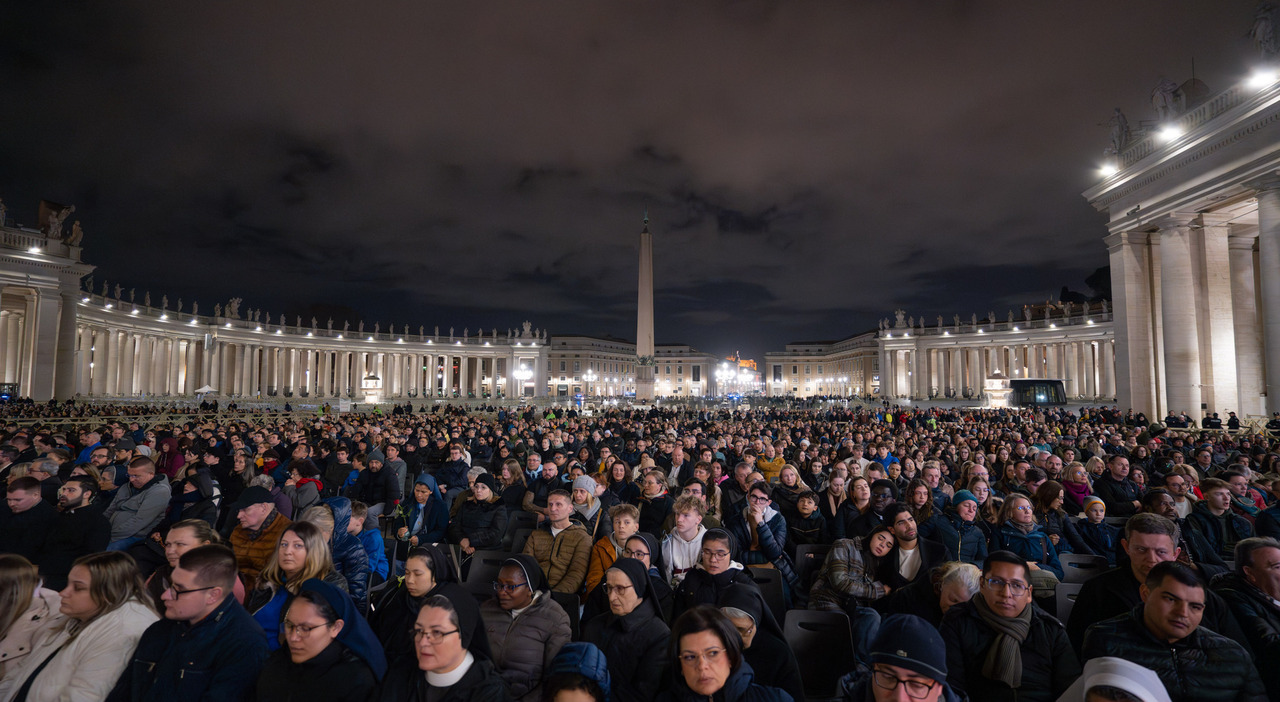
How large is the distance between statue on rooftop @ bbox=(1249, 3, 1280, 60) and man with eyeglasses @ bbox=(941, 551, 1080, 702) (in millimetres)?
27650

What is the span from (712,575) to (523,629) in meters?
1.55

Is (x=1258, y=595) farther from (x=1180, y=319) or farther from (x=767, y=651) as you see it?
(x=1180, y=319)

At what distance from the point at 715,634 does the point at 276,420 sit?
34.4 m

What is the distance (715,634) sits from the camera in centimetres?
294

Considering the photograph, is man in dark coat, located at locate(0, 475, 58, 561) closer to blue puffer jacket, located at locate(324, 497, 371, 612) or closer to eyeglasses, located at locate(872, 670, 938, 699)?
blue puffer jacket, located at locate(324, 497, 371, 612)

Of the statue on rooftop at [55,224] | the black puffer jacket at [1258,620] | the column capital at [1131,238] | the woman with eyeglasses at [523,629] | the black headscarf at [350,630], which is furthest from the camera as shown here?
the statue on rooftop at [55,224]

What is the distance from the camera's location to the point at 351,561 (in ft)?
17.8

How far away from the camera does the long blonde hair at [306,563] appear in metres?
4.20

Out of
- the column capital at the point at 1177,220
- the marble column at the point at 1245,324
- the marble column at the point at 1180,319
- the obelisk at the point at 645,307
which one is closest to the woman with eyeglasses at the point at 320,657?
the marble column at the point at 1180,319

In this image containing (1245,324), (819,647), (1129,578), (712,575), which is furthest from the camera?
(1245,324)

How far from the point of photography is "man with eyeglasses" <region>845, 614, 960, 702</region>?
259 cm

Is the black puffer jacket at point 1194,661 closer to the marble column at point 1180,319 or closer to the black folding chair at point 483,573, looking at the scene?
the black folding chair at point 483,573

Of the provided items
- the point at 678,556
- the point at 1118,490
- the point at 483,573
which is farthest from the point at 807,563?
the point at 1118,490

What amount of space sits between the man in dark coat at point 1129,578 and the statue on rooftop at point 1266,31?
2623 centimetres
